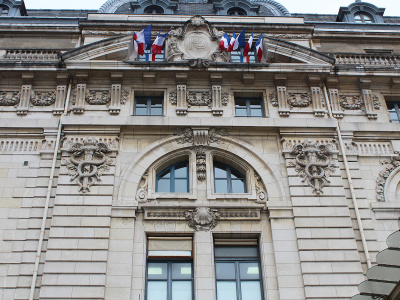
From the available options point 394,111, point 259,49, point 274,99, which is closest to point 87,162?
point 274,99

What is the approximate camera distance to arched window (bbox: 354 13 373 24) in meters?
28.4

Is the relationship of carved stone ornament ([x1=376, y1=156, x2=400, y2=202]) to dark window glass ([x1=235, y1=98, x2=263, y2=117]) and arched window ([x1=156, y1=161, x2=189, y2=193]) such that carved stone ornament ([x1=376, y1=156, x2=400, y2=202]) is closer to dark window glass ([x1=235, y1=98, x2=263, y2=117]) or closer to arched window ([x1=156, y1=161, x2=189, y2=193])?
dark window glass ([x1=235, y1=98, x2=263, y2=117])

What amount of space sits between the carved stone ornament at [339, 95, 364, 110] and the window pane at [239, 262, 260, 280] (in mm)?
8011

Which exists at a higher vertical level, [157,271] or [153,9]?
[153,9]

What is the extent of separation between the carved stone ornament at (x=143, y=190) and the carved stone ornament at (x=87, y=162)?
1.33 m

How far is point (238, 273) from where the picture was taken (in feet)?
54.1

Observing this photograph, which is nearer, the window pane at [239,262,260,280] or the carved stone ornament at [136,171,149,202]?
the window pane at [239,262,260,280]

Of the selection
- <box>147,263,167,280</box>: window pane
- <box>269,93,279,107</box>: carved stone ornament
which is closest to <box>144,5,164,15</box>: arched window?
<box>269,93,279,107</box>: carved stone ornament

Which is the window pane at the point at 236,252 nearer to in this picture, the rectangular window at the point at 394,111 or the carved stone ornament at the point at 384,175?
the carved stone ornament at the point at 384,175

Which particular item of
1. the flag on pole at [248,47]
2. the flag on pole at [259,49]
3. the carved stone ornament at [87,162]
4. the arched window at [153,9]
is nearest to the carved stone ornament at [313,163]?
the flag on pole at [259,49]

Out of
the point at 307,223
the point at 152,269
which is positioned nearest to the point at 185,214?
the point at 152,269

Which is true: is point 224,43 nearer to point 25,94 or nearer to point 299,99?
point 299,99

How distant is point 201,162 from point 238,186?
1670 millimetres

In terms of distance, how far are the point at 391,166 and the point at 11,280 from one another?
14013 millimetres
